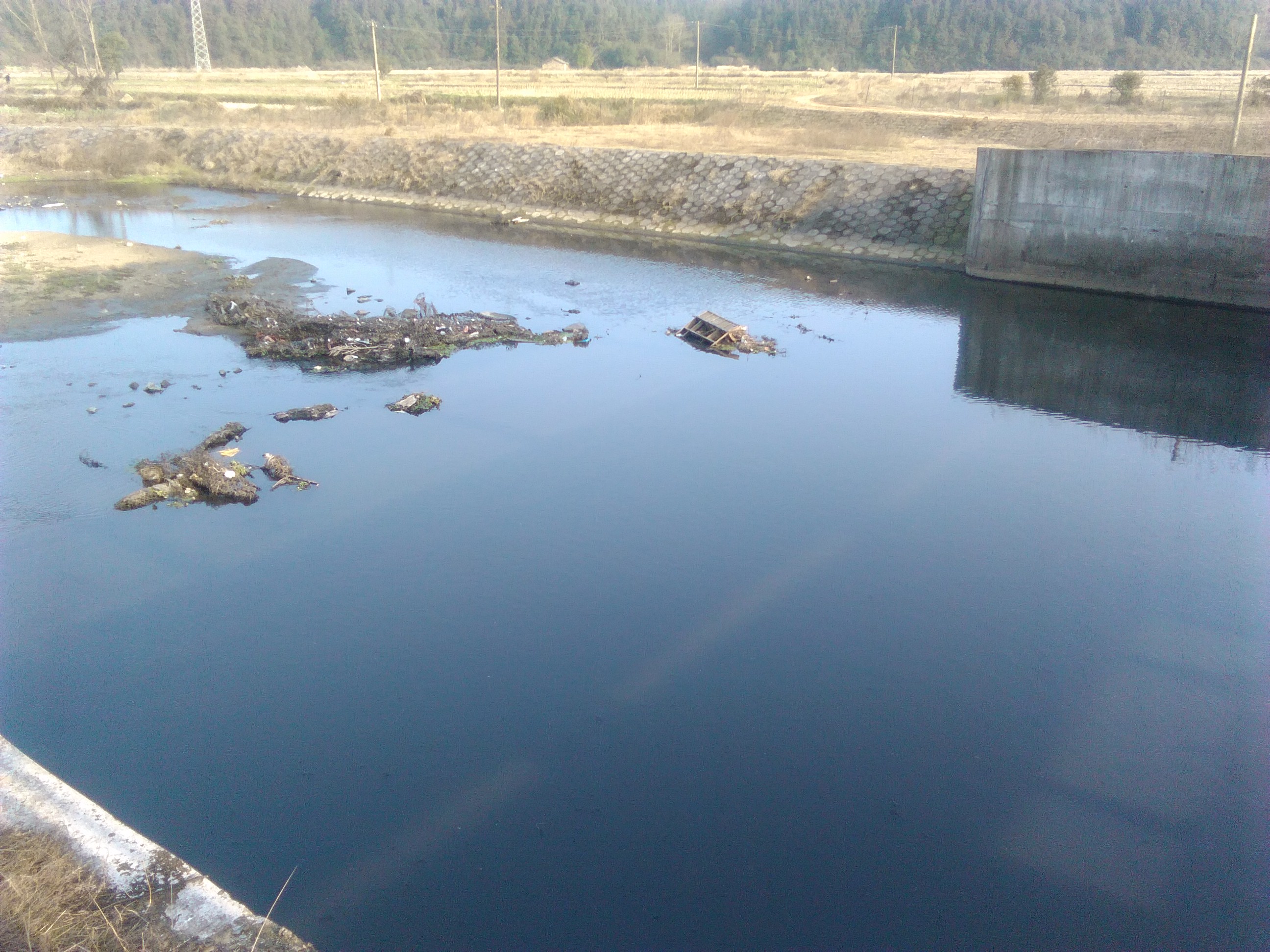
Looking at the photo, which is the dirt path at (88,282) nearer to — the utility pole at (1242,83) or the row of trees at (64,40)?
the utility pole at (1242,83)

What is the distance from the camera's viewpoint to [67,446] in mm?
10055

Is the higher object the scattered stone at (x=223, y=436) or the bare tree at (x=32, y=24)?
the bare tree at (x=32, y=24)

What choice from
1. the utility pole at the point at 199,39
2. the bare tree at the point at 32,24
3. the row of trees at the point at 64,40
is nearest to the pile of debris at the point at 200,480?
the row of trees at the point at 64,40

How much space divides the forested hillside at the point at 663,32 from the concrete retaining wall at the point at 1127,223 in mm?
33508

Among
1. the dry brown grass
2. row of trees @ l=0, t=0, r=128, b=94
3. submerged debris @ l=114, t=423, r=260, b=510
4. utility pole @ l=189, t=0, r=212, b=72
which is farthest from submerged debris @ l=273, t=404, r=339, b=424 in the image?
utility pole @ l=189, t=0, r=212, b=72

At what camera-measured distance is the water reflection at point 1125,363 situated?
11438mm

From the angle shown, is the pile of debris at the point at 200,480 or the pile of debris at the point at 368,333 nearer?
the pile of debris at the point at 200,480

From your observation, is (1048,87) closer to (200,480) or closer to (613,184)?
(613,184)

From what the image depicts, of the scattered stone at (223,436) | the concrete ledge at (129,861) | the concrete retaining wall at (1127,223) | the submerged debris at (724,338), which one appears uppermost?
the concrete retaining wall at (1127,223)

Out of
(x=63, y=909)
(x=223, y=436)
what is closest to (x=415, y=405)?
(x=223, y=436)

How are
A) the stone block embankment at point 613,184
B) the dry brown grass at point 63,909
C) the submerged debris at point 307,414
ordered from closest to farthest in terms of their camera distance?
1. the dry brown grass at point 63,909
2. the submerged debris at point 307,414
3. the stone block embankment at point 613,184

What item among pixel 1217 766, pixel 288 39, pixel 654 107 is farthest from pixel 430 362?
pixel 288 39

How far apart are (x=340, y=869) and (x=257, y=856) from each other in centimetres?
48

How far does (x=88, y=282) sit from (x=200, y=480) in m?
10.1
